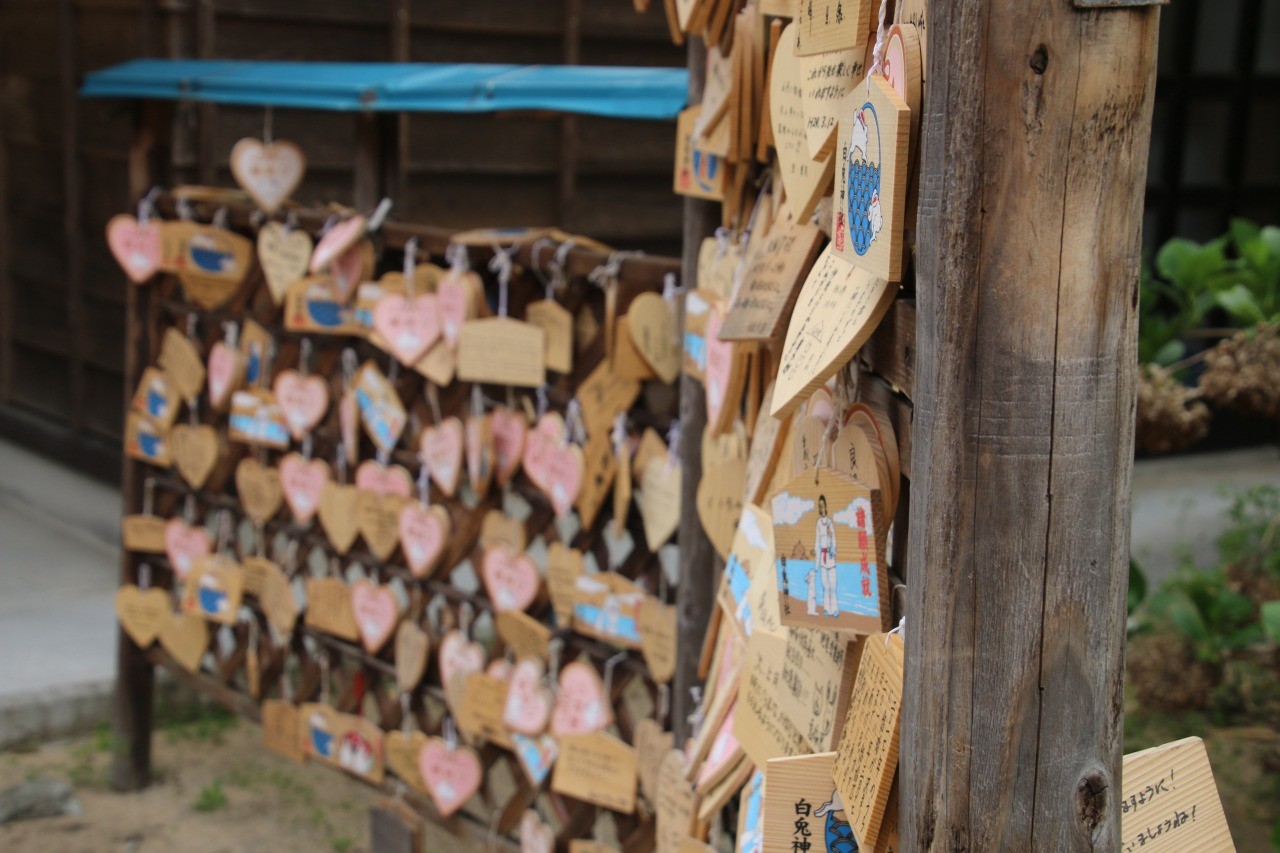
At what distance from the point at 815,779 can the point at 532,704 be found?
4.82 feet

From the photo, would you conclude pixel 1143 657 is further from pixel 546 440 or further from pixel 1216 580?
pixel 546 440

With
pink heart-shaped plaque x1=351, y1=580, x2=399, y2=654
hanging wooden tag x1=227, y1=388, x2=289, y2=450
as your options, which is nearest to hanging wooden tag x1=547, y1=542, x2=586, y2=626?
pink heart-shaped plaque x1=351, y1=580, x2=399, y2=654

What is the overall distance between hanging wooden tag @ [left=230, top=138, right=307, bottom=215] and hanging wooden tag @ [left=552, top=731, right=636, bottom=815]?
140cm

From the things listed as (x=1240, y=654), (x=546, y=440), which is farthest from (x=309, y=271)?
(x=1240, y=654)

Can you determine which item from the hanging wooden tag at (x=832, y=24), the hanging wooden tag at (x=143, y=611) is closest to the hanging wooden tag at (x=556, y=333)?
the hanging wooden tag at (x=832, y=24)

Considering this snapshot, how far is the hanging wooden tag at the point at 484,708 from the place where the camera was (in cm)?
258

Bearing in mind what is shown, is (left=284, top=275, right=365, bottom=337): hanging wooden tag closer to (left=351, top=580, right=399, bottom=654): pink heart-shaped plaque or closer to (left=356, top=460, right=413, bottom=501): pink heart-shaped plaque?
(left=356, top=460, right=413, bottom=501): pink heart-shaped plaque

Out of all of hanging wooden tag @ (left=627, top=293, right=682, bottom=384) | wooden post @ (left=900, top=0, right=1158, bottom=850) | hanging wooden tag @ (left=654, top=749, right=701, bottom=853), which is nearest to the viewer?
wooden post @ (left=900, top=0, right=1158, bottom=850)

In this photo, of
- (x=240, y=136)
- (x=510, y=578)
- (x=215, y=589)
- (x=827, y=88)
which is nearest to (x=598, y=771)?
(x=510, y=578)

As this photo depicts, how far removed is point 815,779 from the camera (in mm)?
1079

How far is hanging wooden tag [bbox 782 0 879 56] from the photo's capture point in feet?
3.52

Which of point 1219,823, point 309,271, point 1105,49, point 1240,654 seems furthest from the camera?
point 1240,654

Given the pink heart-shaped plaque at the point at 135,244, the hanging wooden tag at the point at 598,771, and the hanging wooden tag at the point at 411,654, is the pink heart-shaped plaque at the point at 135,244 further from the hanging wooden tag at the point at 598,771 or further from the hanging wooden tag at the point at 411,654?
the hanging wooden tag at the point at 598,771

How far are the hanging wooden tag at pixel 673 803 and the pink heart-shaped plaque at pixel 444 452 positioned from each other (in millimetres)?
780
